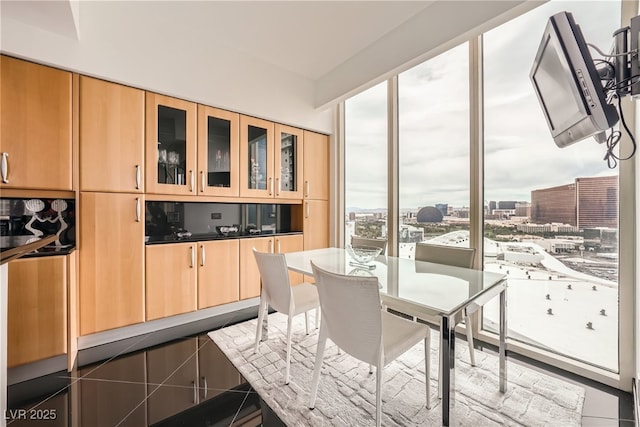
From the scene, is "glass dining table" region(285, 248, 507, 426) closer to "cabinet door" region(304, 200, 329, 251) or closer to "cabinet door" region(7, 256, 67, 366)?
"cabinet door" region(304, 200, 329, 251)

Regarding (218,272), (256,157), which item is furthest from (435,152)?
(218,272)

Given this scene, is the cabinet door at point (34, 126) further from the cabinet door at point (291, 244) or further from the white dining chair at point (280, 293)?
the cabinet door at point (291, 244)

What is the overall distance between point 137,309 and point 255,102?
2.45 metres

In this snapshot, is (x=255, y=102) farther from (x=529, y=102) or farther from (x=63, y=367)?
(x=63, y=367)

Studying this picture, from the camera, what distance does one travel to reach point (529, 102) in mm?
2146

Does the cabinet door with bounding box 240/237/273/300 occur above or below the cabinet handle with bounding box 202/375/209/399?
above

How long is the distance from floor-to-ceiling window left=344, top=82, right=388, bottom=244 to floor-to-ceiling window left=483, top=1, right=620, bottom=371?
1197 mm

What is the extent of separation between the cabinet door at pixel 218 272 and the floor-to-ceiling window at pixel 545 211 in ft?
8.39

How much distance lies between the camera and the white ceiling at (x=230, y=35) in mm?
1903

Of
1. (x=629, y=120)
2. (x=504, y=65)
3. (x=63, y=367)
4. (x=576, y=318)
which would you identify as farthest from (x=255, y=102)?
(x=576, y=318)

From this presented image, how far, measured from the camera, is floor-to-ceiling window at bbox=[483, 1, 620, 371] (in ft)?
6.00

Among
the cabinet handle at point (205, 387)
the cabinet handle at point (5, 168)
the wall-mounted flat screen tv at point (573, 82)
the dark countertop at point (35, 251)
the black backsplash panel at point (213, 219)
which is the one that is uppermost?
the wall-mounted flat screen tv at point (573, 82)

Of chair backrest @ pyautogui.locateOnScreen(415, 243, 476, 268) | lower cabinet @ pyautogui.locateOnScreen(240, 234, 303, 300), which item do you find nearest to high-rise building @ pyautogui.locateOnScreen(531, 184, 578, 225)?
chair backrest @ pyautogui.locateOnScreen(415, 243, 476, 268)

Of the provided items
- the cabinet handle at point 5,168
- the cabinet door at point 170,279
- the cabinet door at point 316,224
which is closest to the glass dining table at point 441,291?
the cabinet door at point 170,279
